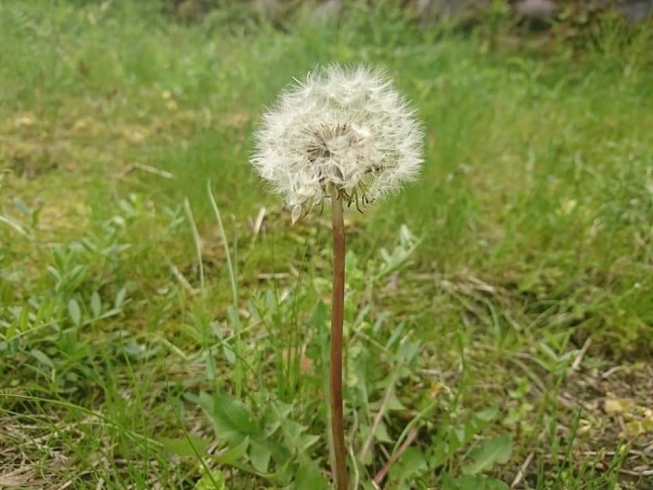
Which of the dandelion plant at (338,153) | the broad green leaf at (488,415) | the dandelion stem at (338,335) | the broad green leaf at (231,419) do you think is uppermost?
the dandelion plant at (338,153)

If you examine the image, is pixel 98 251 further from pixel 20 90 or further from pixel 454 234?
pixel 20 90

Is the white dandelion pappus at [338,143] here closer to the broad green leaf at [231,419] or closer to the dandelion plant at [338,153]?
the dandelion plant at [338,153]

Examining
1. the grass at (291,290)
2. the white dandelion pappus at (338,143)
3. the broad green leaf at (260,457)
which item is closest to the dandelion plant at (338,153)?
the white dandelion pappus at (338,143)

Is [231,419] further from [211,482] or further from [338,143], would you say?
[338,143]

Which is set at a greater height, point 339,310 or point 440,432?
point 339,310

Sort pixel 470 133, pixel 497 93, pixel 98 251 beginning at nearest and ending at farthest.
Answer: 1. pixel 98 251
2. pixel 470 133
3. pixel 497 93

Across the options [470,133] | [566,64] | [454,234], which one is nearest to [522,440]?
[454,234]
